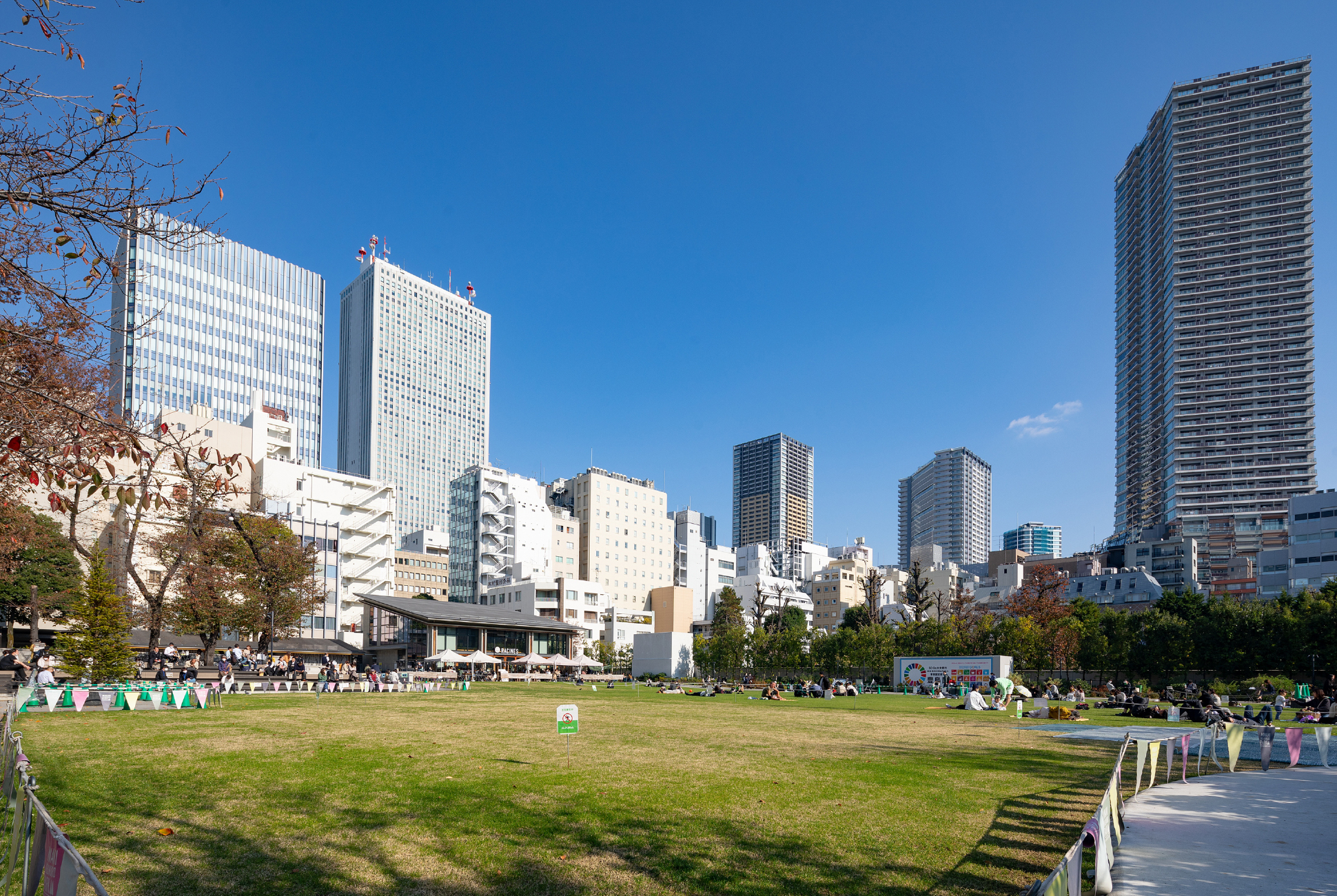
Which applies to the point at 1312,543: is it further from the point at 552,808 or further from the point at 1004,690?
the point at 552,808

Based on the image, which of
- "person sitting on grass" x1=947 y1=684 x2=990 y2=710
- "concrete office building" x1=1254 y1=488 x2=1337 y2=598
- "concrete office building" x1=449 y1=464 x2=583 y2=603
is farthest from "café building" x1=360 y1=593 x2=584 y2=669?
"concrete office building" x1=1254 y1=488 x2=1337 y2=598

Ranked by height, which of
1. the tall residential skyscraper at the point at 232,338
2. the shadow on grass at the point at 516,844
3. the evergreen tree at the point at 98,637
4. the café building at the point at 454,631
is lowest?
the café building at the point at 454,631

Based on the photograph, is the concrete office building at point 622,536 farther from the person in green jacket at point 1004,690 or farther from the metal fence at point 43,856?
the metal fence at point 43,856

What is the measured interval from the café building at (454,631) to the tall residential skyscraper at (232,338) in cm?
4583

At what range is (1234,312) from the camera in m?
182

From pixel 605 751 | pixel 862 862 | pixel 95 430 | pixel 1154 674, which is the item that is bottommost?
pixel 1154 674

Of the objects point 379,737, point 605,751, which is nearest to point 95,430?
point 605,751

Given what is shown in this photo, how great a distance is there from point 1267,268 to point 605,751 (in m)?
214

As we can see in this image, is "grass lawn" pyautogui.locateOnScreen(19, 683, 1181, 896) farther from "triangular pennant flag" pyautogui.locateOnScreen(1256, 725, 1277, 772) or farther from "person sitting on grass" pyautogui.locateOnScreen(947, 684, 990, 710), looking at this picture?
"person sitting on grass" pyautogui.locateOnScreen(947, 684, 990, 710)

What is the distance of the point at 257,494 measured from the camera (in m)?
95.2

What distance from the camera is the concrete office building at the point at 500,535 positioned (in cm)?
14362

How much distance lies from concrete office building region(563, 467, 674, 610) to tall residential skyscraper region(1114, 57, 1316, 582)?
10440 cm

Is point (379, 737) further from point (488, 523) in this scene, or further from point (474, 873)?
point (488, 523)

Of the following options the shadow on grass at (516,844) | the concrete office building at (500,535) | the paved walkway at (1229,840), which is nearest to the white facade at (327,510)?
the concrete office building at (500,535)
